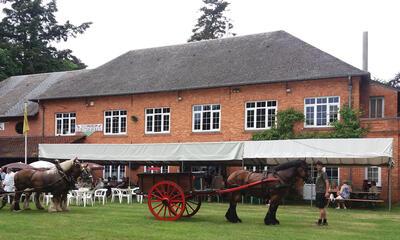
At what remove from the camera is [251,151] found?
21.6 metres

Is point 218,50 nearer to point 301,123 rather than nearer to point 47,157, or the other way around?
point 301,123

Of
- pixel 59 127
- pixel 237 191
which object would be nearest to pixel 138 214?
pixel 237 191

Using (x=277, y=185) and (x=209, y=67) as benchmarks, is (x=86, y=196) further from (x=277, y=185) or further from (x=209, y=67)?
(x=209, y=67)

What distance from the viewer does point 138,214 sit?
1628 cm

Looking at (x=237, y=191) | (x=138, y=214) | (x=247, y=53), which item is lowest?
(x=138, y=214)

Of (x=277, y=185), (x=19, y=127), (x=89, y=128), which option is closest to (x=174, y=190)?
(x=277, y=185)

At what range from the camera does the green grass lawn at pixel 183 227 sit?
11344 millimetres

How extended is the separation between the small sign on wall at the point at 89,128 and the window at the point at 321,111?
12.3 m

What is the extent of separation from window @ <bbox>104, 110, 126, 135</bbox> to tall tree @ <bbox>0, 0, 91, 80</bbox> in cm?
1912

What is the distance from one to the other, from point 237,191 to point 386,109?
15825 millimetres

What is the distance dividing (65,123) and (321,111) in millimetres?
15780

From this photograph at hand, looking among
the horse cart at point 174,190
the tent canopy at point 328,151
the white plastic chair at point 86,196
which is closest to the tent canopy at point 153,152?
the tent canopy at point 328,151

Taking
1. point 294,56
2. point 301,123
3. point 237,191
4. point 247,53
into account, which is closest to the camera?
point 237,191

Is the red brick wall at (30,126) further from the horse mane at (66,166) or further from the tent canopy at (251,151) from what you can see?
the horse mane at (66,166)
